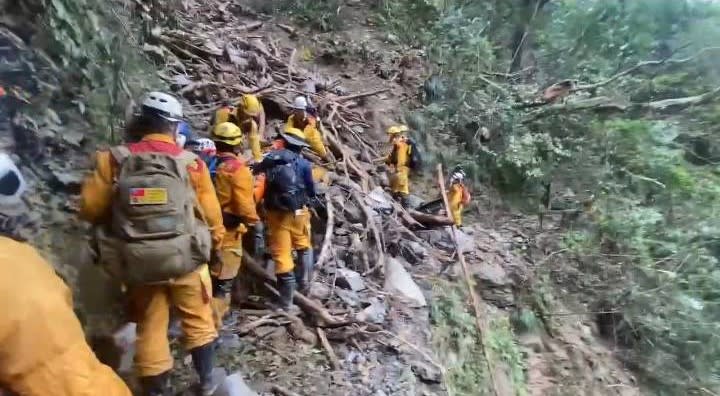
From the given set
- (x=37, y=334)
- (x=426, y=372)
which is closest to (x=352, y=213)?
(x=426, y=372)

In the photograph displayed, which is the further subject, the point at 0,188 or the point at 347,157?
the point at 347,157

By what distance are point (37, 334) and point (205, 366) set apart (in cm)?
169

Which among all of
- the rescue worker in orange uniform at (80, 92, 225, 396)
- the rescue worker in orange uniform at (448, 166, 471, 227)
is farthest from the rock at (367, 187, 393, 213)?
the rescue worker in orange uniform at (80, 92, 225, 396)

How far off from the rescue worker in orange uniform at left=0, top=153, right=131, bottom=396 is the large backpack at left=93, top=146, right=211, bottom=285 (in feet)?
2.44

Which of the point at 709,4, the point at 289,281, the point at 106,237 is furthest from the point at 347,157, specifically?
the point at 709,4

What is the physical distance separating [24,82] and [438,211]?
6942 mm

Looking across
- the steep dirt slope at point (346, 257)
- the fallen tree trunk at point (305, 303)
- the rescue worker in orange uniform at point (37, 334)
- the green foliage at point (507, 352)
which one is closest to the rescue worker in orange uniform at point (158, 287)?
the steep dirt slope at point (346, 257)

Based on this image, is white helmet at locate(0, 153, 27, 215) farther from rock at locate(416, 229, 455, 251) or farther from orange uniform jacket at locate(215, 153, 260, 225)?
rock at locate(416, 229, 455, 251)

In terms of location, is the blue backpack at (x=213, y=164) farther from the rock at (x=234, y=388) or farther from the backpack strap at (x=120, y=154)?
the rock at (x=234, y=388)

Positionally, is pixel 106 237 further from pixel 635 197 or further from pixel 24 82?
pixel 635 197

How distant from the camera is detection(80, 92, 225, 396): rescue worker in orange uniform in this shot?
3.05 m

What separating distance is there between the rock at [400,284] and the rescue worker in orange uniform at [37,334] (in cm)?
433

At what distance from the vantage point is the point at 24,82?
421cm

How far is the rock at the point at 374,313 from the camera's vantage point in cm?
526
